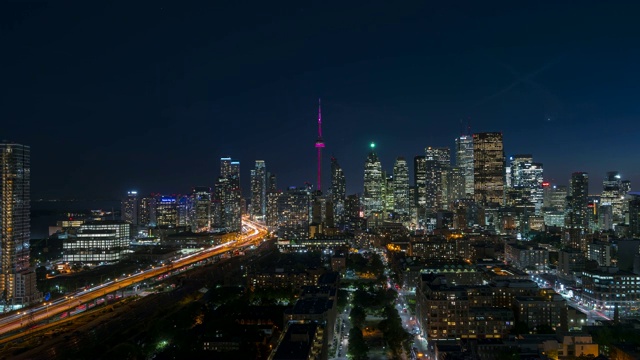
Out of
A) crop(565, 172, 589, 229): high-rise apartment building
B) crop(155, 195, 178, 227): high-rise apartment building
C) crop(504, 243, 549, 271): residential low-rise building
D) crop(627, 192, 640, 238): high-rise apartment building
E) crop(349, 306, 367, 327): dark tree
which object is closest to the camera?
crop(349, 306, 367, 327): dark tree

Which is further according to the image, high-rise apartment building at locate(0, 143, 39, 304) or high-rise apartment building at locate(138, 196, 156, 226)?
high-rise apartment building at locate(138, 196, 156, 226)

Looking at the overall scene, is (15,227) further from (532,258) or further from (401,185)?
(401,185)

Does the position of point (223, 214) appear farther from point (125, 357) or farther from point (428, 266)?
point (125, 357)

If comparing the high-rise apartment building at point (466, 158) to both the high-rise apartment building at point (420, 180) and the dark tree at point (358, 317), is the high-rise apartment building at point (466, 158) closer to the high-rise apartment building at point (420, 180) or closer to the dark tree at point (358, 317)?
the high-rise apartment building at point (420, 180)

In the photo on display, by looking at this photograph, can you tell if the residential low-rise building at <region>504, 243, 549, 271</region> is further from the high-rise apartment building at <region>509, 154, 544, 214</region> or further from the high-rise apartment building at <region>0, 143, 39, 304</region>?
the high-rise apartment building at <region>509, 154, 544, 214</region>

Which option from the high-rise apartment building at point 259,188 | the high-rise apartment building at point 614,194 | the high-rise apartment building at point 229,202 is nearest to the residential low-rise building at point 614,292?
the high-rise apartment building at point 614,194

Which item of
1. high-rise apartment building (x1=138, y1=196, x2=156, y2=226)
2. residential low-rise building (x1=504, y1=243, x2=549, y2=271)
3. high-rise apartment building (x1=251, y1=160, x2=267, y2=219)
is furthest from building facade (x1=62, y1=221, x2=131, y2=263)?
high-rise apartment building (x1=251, y1=160, x2=267, y2=219)
